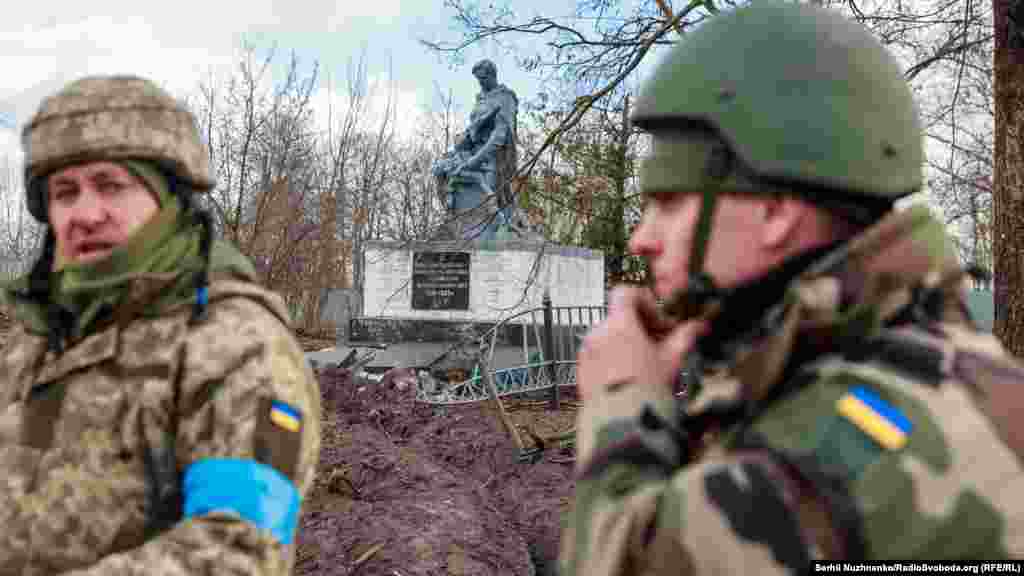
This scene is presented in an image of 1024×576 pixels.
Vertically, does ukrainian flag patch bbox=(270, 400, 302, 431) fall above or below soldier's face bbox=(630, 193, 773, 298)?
below

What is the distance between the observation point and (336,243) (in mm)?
25578

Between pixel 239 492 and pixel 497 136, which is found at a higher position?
pixel 497 136

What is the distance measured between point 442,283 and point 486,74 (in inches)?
150

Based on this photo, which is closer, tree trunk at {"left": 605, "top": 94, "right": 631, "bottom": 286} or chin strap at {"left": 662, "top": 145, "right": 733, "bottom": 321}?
chin strap at {"left": 662, "top": 145, "right": 733, "bottom": 321}

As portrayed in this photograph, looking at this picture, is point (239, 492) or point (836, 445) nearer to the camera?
point (836, 445)

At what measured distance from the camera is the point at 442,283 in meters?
14.4

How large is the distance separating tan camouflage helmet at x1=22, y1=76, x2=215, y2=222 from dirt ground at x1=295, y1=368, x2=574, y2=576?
2746mm

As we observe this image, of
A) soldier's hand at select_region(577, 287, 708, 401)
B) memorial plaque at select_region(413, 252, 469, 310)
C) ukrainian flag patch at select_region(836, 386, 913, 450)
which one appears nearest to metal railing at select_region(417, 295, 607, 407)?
memorial plaque at select_region(413, 252, 469, 310)

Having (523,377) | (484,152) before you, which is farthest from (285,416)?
(484,152)

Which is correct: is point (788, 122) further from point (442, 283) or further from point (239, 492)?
point (442, 283)

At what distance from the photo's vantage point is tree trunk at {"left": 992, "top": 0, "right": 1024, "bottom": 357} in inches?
204

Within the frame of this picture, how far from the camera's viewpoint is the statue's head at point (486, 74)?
15.2 m

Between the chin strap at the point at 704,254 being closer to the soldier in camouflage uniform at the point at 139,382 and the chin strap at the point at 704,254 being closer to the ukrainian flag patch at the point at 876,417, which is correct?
the ukrainian flag patch at the point at 876,417

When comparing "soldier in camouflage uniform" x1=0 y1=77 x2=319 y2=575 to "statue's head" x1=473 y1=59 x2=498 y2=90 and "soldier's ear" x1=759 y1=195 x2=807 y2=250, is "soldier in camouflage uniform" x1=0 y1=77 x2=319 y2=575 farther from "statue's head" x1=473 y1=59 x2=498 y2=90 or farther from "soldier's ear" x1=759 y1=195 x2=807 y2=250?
"statue's head" x1=473 y1=59 x2=498 y2=90
